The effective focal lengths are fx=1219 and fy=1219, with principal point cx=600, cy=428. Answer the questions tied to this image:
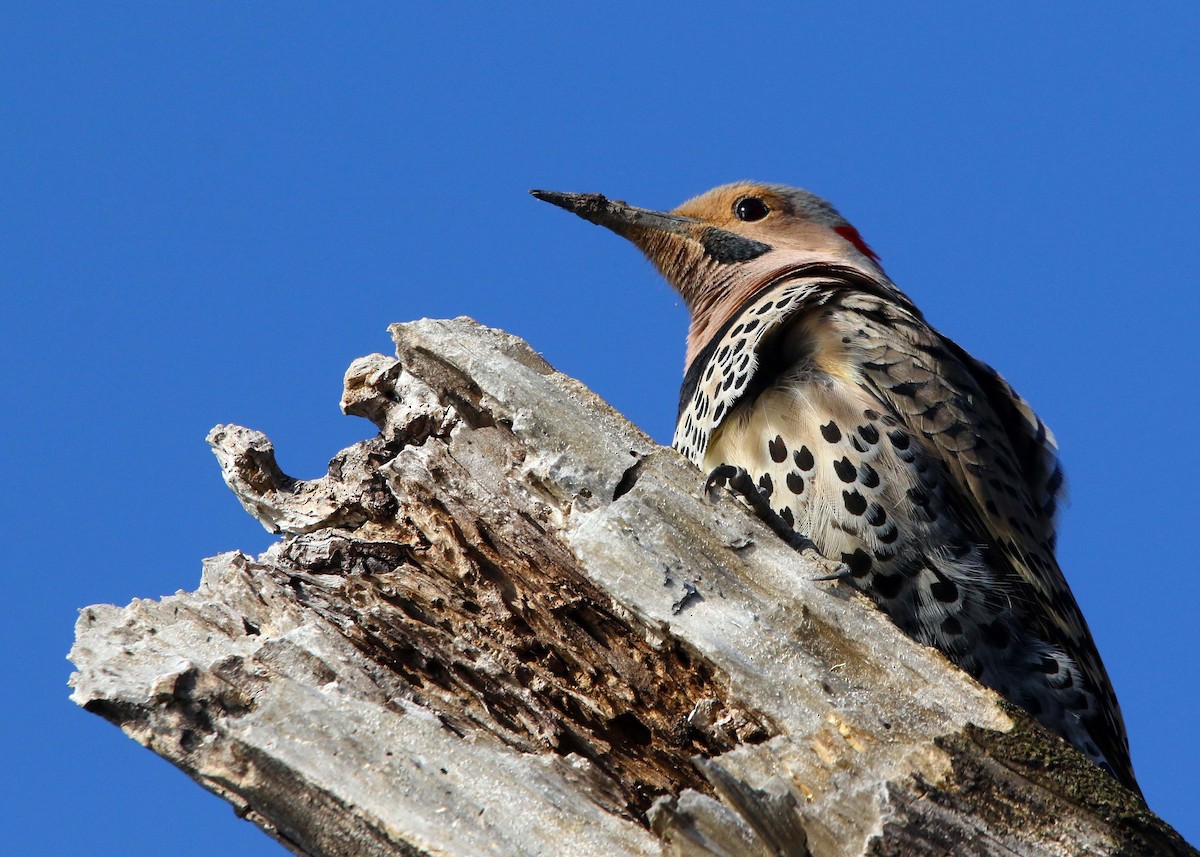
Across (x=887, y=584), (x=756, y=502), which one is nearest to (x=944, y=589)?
(x=887, y=584)

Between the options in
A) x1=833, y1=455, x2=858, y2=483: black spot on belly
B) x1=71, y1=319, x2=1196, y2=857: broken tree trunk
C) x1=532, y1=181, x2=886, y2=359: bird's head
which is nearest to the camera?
x1=71, y1=319, x2=1196, y2=857: broken tree trunk

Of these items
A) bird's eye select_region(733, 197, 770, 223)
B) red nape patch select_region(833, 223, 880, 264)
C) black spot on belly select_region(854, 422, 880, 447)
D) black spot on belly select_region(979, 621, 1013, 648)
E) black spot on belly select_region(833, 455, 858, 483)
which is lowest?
black spot on belly select_region(979, 621, 1013, 648)

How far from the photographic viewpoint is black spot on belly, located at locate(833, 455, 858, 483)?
5.56 m

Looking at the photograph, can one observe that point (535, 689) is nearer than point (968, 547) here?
Yes

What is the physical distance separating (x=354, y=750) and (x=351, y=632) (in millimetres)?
609

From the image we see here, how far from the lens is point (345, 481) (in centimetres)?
515

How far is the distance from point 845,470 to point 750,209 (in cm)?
299

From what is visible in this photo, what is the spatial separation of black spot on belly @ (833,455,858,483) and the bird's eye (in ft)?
9.42

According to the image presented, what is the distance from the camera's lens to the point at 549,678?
4328 millimetres

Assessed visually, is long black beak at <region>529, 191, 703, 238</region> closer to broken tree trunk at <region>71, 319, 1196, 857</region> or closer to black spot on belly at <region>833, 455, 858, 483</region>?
black spot on belly at <region>833, 455, 858, 483</region>

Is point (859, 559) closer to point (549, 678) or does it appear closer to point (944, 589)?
point (944, 589)

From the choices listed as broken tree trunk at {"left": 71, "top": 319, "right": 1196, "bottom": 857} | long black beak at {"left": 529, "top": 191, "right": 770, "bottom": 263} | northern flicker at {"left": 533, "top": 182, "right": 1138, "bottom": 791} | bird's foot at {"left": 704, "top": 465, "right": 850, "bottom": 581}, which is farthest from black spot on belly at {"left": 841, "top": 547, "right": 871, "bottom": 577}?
long black beak at {"left": 529, "top": 191, "right": 770, "bottom": 263}

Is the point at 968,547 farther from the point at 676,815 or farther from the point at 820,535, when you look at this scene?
the point at 676,815

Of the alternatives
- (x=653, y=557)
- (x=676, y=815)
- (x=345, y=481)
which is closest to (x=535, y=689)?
(x=653, y=557)
